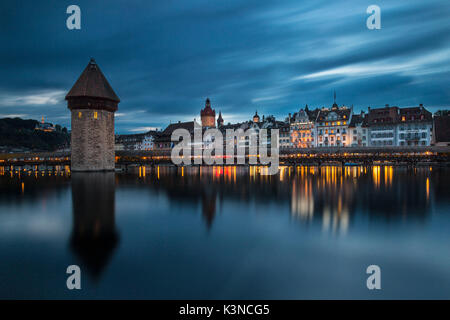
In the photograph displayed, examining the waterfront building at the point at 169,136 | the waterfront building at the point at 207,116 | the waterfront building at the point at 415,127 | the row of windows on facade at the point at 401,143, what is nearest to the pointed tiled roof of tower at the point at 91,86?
the waterfront building at the point at 169,136

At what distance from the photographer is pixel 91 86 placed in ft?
105

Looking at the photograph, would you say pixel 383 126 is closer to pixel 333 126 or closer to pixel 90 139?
pixel 333 126

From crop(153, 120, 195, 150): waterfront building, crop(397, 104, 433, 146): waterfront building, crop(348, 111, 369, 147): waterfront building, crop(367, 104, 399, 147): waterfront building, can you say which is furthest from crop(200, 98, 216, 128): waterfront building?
crop(397, 104, 433, 146): waterfront building

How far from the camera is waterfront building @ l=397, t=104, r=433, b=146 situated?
58125 mm

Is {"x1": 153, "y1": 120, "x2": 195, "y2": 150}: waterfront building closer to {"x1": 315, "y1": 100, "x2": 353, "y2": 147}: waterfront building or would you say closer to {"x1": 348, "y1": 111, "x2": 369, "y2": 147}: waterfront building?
{"x1": 315, "y1": 100, "x2": 353, "y2": 147}: waterfront building

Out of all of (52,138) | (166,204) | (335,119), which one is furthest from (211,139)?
(52,138)

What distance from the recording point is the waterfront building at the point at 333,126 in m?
70.4

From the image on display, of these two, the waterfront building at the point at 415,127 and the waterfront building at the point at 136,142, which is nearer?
the waterfront building at the point at 415,127

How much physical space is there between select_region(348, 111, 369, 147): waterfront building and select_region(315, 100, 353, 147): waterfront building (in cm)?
96

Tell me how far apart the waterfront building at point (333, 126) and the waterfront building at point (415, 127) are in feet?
38.2

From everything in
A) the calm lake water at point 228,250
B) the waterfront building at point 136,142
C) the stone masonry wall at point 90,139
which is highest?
the waterfront building at point 136,142

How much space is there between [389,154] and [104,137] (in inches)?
1704

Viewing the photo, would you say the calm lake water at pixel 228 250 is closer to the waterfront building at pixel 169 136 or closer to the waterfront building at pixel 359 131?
the waterfront building at pixel 359 131

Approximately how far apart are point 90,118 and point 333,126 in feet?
192
